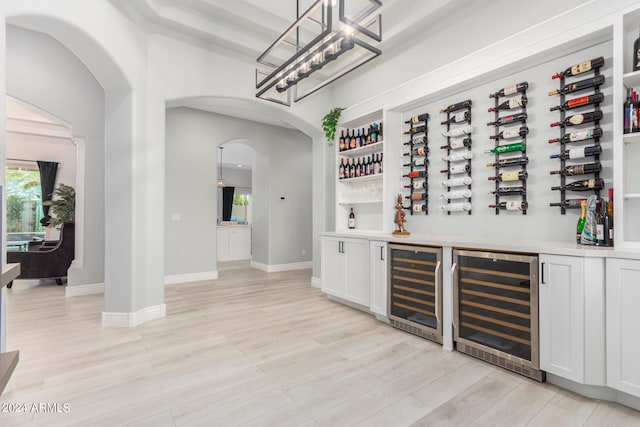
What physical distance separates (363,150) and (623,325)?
3124 mm

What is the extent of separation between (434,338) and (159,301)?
3.02 meters

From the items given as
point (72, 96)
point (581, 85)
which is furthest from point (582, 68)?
point (72, 96)

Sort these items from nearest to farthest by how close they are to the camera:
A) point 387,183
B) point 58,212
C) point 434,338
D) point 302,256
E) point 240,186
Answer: point 434,338 < point 387,183 < point 58,212 < point 302,256 < point 240,186

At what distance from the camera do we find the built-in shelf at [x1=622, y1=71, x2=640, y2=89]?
6.86 feet

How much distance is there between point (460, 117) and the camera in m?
3.28

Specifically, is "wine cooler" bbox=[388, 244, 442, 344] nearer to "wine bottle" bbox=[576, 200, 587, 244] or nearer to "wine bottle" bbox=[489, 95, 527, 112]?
"wine bottle" bbox=[576, 200, 587, 244]

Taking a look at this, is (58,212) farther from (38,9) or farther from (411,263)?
(411,263)

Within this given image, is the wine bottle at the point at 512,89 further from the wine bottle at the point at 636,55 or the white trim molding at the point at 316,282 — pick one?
the white trim molding at the point at 316,282

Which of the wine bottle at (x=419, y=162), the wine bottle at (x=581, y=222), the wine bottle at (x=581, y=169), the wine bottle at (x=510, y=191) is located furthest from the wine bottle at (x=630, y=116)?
the wine bottle at (x=419, y=162)

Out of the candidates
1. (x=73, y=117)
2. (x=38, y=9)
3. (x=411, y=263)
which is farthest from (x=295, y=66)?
(x=73, y=117)

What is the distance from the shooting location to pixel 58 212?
536cm

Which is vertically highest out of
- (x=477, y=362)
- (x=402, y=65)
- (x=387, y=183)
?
(x=402, y=65)

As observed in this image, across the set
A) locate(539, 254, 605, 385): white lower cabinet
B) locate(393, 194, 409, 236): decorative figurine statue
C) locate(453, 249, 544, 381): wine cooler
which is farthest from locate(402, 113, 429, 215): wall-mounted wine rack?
locate(539, 254, 605, 385): white lower cabinet

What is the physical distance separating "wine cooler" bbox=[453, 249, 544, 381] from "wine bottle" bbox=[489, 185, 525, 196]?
725 millimetres
